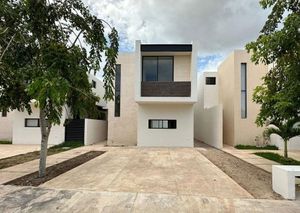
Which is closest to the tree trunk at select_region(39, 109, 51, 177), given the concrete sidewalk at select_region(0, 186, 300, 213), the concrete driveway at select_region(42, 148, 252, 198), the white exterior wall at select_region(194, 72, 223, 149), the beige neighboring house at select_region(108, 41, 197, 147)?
the concrete driveway at select_region(42, 148, 252, 198)

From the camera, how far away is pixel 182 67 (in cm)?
1655

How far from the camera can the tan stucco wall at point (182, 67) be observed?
54.2ft

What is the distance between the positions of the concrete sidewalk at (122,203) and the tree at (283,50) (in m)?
2.78

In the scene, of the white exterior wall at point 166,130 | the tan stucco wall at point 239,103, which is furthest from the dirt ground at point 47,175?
the tan stucco wall at point 239,103

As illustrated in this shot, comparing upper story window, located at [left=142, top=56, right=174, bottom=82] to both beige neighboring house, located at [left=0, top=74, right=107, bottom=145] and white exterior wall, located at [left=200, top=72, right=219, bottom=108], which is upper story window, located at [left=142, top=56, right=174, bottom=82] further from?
white exterior wall, located at [left=200, top=72, right=219, bottom=108]

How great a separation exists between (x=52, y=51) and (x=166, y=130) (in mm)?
10994

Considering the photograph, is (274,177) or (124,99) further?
(124,99)

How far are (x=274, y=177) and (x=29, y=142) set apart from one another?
55.8 feet

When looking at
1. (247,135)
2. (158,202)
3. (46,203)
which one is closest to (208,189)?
(158,202)

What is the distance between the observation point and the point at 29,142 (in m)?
18.0

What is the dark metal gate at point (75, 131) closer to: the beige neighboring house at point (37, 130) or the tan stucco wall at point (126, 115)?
the beige neighboring house at point (37, 130)

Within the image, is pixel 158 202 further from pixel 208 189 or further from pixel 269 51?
pixel 269 51

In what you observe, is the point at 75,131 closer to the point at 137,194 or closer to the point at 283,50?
the point at 137,194

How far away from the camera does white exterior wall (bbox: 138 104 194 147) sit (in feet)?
53.5
